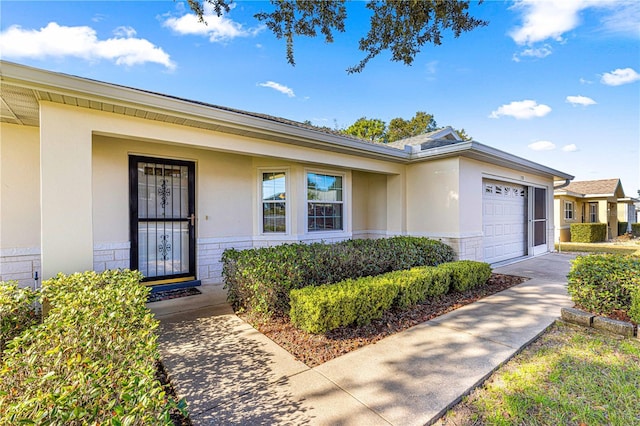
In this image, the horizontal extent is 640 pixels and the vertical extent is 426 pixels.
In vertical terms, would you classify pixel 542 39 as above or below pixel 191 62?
above

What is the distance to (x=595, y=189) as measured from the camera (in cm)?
1883

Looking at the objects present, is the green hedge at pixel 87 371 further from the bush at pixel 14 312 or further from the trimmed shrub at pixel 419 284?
the trimmed shrub at pixel 419 284

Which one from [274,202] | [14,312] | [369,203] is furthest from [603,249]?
[14,312]

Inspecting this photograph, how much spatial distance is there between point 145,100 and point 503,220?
9726 millimetres

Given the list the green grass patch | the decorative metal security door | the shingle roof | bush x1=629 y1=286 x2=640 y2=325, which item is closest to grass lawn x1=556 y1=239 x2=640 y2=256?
the green grass patch

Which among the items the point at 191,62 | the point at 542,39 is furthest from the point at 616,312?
the point at 191,62

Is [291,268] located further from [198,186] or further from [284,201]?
[198,186]

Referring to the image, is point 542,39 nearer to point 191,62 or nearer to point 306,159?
point 306,159

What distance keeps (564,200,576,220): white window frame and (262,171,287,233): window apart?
18.9m

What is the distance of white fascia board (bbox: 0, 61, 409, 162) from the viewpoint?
10.8 feet

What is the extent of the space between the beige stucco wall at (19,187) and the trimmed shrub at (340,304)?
4656 millimetres

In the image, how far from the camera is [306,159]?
245 inches

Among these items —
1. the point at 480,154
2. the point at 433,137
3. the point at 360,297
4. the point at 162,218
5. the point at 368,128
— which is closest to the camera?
the point at 360,297

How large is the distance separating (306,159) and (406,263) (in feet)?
9.89
